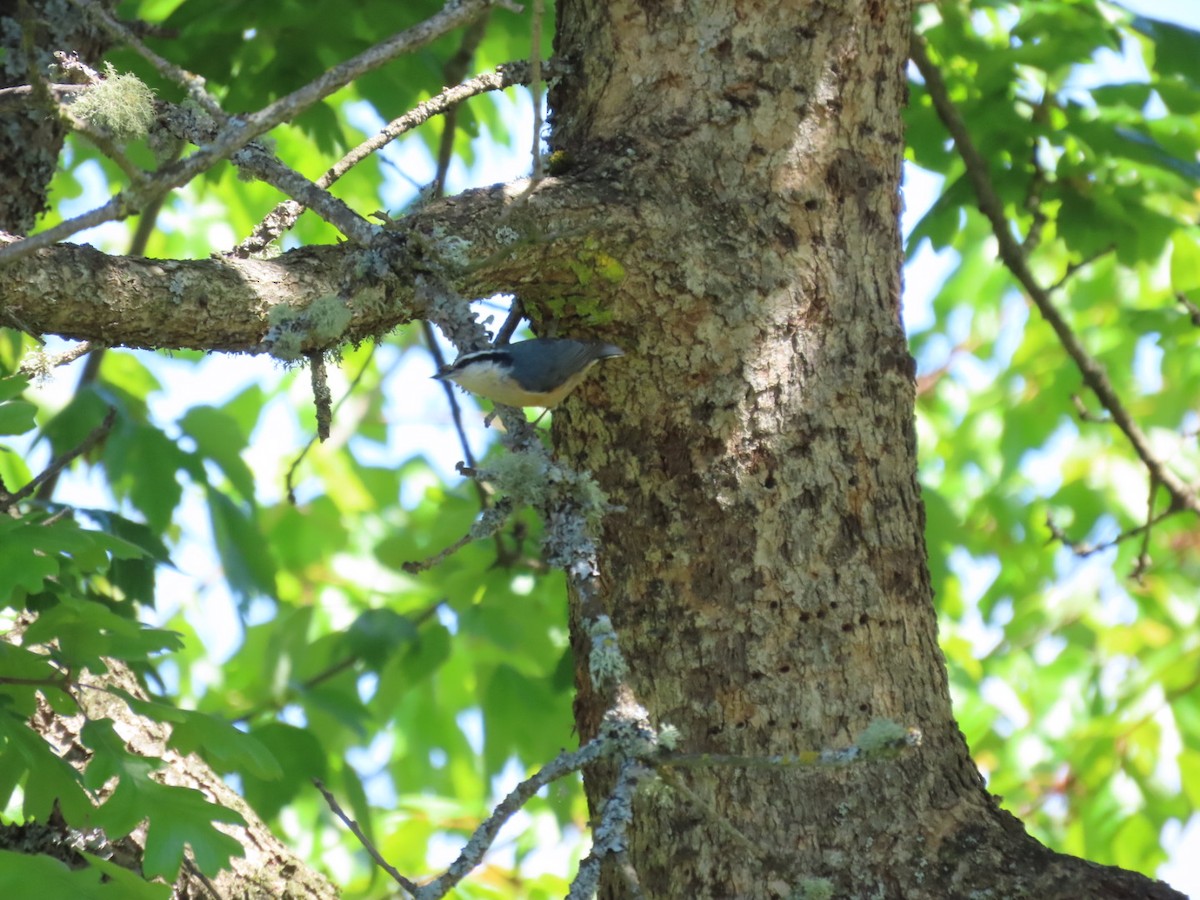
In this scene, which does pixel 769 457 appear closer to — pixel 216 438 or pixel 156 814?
pixel 156 814

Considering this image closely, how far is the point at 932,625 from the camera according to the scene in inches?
66.9

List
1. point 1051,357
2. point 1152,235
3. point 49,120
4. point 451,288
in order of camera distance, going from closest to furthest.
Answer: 1. point 451,288
2. point 49,120
3. point 1152,235
4. point 1051,357

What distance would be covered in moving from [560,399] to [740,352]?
0.27m

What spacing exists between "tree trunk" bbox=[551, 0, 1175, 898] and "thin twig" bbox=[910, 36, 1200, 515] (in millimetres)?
659

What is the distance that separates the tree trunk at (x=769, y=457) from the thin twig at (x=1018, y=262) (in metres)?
0.66

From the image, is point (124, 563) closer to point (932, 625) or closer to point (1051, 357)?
point (932, 625)

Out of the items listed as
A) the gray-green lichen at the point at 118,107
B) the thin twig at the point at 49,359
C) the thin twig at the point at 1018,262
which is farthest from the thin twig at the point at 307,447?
the thin twig at the point at 1018,262

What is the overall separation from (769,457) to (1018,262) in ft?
3.86

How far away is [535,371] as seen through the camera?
5.23ft

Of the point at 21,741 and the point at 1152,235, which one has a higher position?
the point at 1152,235

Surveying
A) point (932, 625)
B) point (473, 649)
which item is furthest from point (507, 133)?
point (932, 625)

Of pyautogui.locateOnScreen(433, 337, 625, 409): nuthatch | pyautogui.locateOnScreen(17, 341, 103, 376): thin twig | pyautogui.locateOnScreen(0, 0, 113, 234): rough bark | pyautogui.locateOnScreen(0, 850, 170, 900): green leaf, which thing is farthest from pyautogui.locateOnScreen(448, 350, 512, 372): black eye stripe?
pyautogui.locateOnScreen(0, 0, 113, 234): rough bark

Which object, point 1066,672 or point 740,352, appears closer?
point 740,352

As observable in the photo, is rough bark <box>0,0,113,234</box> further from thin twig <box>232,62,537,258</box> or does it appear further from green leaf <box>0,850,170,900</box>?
green leaf <box>0,850,170,900</box>
